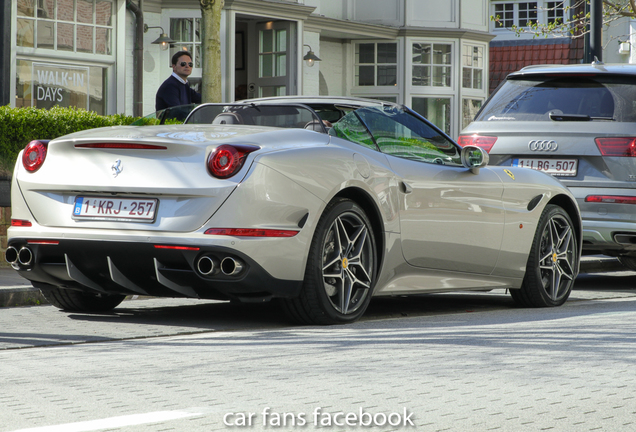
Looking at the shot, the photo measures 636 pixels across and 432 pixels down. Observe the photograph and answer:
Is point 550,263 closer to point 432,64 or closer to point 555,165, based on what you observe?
point 555,165

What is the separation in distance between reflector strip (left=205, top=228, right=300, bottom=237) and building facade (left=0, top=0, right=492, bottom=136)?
11.9 m

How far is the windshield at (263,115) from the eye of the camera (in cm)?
685

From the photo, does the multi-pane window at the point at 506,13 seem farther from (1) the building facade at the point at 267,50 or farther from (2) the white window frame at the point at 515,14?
(1) the building facade at the point at 267,50

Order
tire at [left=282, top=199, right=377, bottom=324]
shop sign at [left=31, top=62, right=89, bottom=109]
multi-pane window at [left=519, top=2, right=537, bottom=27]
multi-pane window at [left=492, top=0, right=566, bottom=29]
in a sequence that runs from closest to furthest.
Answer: tire at [left=282, top=199, right=377, bottom=324] < shop sign at [left=31, top=62, right=89, bottom=109] < multi-pane window at [left=492, top=0, right=566, bottom=29] < multi-pane window at [left=519, top=2, right=537, bottom=27]

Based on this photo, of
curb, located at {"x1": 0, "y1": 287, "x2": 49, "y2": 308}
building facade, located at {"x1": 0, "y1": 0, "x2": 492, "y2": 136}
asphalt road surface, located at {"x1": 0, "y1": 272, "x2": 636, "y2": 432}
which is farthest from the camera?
building facade, located at {"x1": 0, "y1": 0, "x2": 492, "y2": 136}

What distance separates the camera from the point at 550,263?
7.96 meters

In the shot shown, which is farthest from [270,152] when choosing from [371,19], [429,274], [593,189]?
[371,19]

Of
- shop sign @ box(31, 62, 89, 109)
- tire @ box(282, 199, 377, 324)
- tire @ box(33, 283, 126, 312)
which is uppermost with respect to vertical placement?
shop sign @ box(31, 62, 89, 109)

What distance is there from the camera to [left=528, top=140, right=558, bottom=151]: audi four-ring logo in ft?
30.0

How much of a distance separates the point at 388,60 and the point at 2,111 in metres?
17.1

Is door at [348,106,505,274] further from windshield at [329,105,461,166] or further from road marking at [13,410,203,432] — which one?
road marking at [13,410,203,432]

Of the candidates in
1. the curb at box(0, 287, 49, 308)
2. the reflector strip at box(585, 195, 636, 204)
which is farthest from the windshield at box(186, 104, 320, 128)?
the reflector strip at box(585, 195, 636, 204)

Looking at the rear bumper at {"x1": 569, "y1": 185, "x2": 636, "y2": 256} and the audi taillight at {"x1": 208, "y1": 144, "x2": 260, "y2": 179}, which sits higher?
the audi taillight at {"x1": 208, "y1": 144, "x2": 260, "y2": 179}

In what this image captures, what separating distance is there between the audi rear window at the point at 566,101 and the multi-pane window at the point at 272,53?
14209 millimetres
